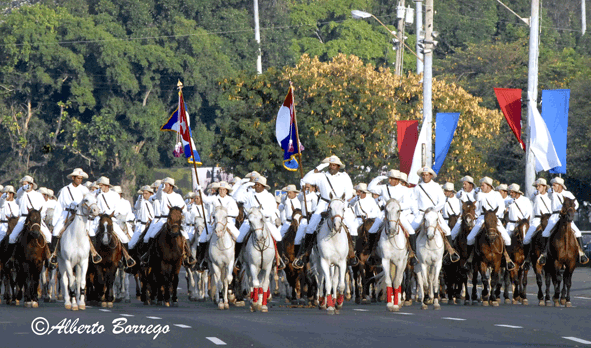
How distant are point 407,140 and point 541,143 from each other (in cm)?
413

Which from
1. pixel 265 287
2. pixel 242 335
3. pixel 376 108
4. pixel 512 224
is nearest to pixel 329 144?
pixel 376 108

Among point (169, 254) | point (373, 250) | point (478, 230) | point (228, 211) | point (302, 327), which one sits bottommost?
point (302, 327)

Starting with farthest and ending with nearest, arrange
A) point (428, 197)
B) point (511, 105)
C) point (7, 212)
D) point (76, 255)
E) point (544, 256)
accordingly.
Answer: point (511, 105), point (7, 212), point (544, 256), point (428, 197), point (76, 255)

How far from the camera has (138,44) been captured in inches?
2569

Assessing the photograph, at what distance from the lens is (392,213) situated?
757 inches

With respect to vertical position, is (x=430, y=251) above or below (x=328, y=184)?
below

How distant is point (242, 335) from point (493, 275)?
735 cm

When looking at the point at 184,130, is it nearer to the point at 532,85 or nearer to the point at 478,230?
the point at 478,230

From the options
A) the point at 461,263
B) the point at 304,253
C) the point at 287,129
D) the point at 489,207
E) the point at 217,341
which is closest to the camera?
the point at 217,341

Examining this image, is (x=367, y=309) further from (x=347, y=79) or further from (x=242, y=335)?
(x=347, y=79)

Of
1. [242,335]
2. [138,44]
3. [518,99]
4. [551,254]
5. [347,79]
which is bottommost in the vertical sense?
[242,335]

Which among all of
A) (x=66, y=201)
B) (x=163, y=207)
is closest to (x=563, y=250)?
(x=163, y=207)

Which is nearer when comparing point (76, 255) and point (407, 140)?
point (76, 255)

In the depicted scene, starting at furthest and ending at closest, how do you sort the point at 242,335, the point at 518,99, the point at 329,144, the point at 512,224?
the point at 329,144 < the point at 518,99 < the point at 512,224 < the point at 242,335
